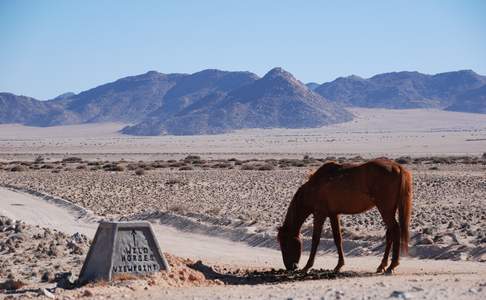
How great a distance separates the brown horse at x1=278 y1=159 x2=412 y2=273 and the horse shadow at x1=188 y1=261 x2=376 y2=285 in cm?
27

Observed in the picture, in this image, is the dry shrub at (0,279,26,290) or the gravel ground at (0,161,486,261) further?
the gravel ground at (0,161,486,261)

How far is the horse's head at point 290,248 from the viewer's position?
16.4 meters

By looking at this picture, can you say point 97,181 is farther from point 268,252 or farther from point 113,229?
point 113,229

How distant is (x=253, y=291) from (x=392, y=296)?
2359 mm

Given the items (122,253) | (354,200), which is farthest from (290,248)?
(122,253)

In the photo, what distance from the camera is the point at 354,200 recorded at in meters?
15.8

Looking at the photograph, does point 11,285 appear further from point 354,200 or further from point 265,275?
point 354,200

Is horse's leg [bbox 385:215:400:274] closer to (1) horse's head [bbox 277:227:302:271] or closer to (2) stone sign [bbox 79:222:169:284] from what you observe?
(1) horse's head [bbox 277:227:302:271]

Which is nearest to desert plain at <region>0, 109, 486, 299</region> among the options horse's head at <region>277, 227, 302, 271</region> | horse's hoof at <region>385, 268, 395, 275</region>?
horse's hoof at <region>385, 268, 395, 275</region>

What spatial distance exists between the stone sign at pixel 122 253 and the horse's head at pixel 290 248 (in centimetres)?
259

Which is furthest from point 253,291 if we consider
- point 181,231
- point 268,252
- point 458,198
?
point 458,198

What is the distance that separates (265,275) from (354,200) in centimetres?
211

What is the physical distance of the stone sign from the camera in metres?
14.3

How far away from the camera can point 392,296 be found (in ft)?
38.1
